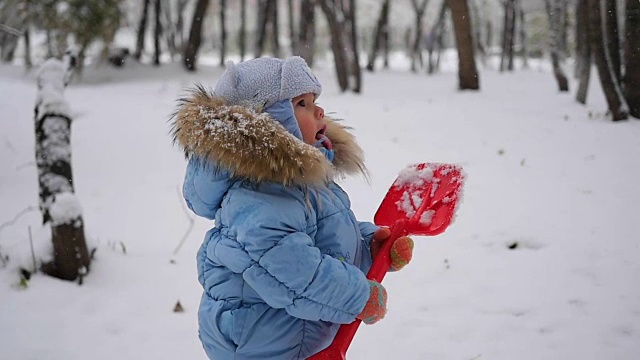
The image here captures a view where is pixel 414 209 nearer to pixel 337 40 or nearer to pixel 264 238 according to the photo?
pixel 264 238

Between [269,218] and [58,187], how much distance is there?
225 centimetres

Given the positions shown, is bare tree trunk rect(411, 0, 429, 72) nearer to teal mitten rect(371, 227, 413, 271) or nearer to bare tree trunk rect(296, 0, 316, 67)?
bare tree trunk rect(296, 0, 316, 67)

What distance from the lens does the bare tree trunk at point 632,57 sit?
4859 mm

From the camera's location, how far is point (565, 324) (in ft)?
8.86

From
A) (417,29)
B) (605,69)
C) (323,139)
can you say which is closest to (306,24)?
(417,29)

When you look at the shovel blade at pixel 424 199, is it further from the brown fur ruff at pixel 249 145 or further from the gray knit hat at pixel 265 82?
the gray knit hat at pixel 265 82

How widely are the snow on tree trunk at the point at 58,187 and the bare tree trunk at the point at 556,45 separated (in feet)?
24.5

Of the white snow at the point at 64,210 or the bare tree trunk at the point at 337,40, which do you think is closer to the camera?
the white snow at the point at 64,210

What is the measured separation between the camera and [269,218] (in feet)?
4.52

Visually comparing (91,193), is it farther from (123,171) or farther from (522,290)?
(522,290)

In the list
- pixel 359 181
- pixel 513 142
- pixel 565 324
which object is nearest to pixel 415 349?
pixel 565 324

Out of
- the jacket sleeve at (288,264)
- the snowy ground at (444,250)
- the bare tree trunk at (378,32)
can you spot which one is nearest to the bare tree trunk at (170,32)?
the bare tree trunk at (378,32)

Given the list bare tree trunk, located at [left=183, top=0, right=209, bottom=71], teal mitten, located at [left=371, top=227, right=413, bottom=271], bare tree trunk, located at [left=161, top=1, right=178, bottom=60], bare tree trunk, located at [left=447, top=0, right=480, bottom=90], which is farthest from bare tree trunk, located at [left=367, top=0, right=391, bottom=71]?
teal mitten, located at [left=371, top=227, right=413, bottom=271]

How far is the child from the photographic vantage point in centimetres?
140
